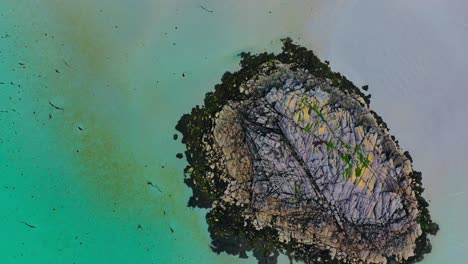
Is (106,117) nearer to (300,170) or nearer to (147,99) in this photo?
(147,99)

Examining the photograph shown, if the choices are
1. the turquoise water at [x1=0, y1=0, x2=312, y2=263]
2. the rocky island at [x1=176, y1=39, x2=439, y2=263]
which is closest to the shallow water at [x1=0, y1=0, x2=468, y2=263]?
the turquoise water at [x1=0, y1=0, x2=312, y2=263]

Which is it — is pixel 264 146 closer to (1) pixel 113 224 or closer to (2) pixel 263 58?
(2) pixel 263 58

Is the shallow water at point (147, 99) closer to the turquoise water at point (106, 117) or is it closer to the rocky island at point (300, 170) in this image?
the turquoise water at point (106, 117)

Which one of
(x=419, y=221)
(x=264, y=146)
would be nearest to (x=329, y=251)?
(x=419, y=221)

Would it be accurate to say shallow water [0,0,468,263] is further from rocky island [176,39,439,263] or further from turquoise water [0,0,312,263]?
rocky island [176,39,439,263]

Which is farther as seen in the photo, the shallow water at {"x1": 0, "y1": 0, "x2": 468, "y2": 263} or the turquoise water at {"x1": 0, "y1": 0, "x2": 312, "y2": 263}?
the turquoise water at {"x1": 0, "y1": 0, "x2": 312, "y2": 263}

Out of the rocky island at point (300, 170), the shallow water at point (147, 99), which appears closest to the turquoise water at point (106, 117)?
the shallow water at point (147, 99)
